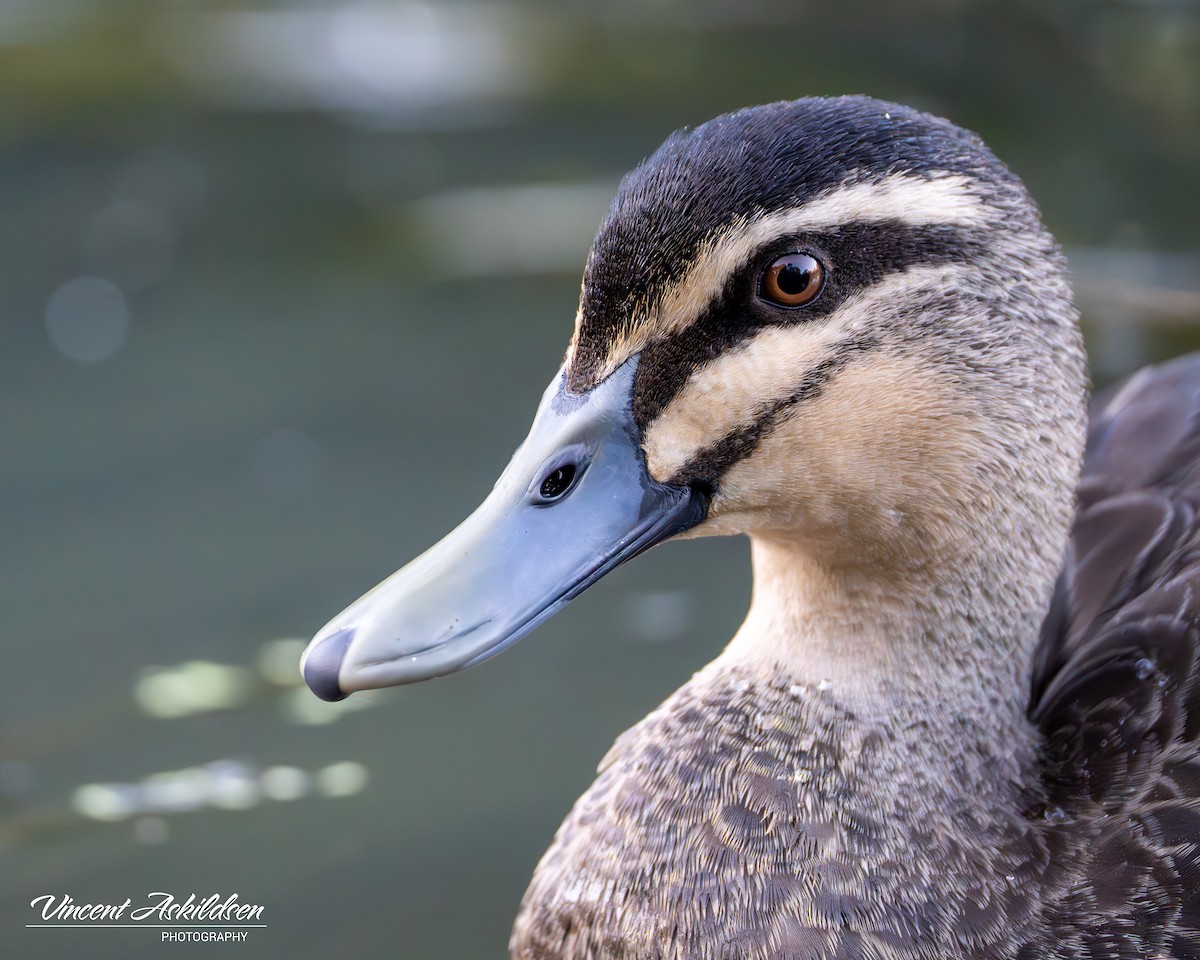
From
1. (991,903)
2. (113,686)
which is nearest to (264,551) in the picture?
(113,686)

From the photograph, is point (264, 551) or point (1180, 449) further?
point (264, 551)

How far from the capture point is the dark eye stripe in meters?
2.07

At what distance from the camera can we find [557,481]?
2047 millimetres

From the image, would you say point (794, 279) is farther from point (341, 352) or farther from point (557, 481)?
point (341, 352)

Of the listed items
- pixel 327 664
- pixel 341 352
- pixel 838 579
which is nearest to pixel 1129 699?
pixel 838 579

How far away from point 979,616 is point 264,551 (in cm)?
225

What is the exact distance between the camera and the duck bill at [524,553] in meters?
1.93

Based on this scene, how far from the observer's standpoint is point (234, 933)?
9.71ft

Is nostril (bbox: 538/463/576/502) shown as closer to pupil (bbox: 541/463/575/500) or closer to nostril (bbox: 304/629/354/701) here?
pupil (bbox: 541/463/575/500)

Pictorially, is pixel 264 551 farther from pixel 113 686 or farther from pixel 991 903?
pixel 991 903

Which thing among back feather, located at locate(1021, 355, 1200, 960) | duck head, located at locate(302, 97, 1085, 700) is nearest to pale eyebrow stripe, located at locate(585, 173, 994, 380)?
duck head, located at locate(302, 97, 1085, 700)

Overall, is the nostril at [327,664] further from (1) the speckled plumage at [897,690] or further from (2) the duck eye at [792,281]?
(2) the duck eye at [792,281]

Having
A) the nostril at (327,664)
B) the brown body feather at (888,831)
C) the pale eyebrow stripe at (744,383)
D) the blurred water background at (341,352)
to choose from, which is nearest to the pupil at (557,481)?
the pale eyebrow stripe at (744,383)

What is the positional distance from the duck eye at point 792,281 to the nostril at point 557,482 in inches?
14.1
